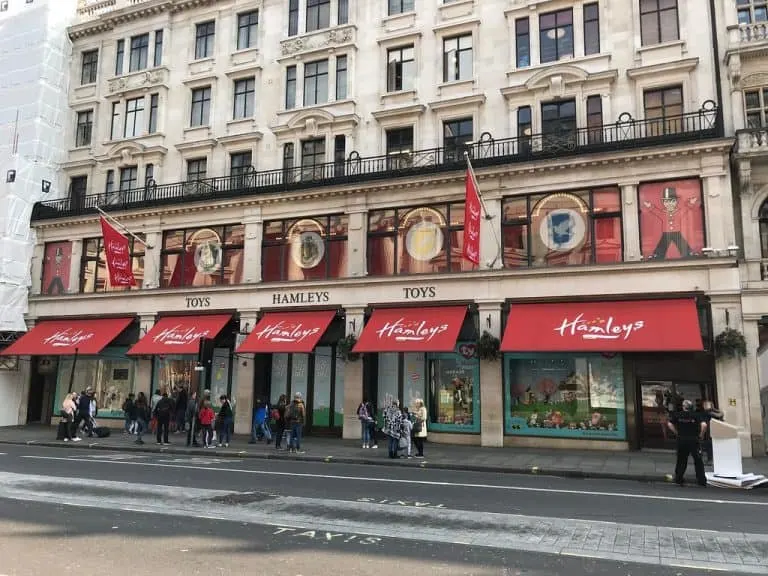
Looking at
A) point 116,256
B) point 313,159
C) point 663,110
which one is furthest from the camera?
point 116,256

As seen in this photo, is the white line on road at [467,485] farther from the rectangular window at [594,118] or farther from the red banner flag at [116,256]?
the rectangular window at [594,118]

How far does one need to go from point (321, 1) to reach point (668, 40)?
14.5m

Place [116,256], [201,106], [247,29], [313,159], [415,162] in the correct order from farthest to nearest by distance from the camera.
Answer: [201,106] → [247,29] → [116,256] → [313,159] → [415,162]

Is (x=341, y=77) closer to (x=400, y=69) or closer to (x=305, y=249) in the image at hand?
(x=400, y=69)

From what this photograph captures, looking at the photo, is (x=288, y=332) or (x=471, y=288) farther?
(x=288, y=332)

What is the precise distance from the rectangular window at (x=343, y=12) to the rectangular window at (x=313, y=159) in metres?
5.31

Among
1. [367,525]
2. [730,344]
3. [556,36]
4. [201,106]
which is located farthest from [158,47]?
[367,525]

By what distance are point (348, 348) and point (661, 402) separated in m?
10.7

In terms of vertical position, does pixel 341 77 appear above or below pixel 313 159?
above

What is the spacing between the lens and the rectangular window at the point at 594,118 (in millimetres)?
20405

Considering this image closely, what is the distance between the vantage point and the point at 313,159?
987 inches

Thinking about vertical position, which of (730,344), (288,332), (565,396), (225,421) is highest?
(288,332)

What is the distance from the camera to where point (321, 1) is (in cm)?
2616

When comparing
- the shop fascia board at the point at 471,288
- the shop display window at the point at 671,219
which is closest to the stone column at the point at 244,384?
the shop fascia board at the point at 471,288
